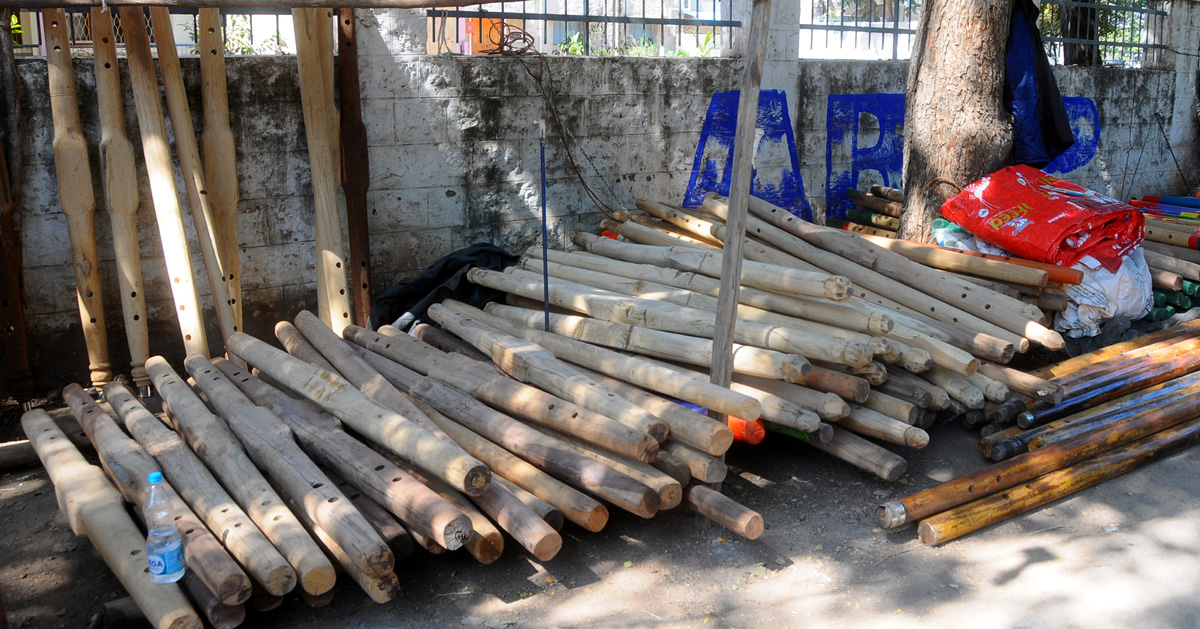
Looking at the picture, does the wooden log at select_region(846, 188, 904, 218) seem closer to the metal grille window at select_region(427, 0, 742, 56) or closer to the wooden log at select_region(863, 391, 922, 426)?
the metal grille window at select_region(427, 0, 742, 56)

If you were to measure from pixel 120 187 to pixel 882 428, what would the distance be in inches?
179

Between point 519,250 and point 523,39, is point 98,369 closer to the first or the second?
point 519,250

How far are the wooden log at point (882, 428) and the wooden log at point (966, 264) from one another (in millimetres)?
1752

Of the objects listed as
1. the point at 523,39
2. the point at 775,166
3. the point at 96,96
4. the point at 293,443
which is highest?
the point at 523,39

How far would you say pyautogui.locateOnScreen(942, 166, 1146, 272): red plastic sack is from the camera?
579 cm

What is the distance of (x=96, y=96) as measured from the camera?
546 cm

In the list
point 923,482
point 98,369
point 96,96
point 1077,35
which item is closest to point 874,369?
point 923,482

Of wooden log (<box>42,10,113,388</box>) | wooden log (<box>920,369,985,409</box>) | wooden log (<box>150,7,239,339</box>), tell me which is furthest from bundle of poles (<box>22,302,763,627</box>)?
wooden log (<box>920,369,985,409</box>)

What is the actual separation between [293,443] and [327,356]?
4.02 ft

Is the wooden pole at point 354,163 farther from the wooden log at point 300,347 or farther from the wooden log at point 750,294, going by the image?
the wooden log at point 750,294

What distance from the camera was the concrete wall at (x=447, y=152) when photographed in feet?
18.4

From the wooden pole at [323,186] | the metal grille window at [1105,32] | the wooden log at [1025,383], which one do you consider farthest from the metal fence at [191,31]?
the metal grille window at [1105,32]

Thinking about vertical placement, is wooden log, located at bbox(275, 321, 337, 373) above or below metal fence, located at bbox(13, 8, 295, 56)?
below

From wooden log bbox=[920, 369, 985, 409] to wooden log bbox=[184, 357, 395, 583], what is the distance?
3.12m
